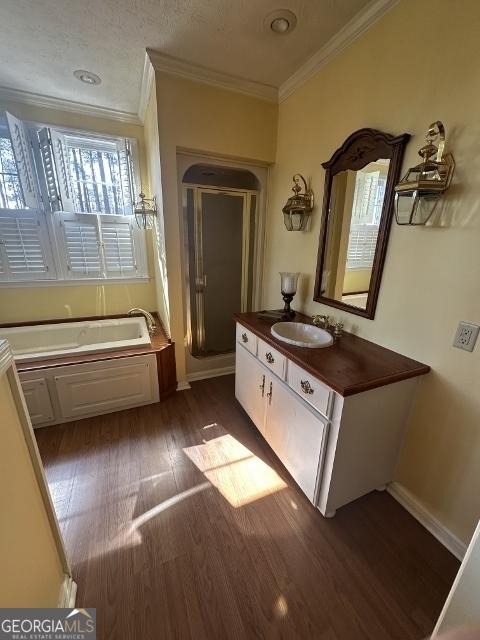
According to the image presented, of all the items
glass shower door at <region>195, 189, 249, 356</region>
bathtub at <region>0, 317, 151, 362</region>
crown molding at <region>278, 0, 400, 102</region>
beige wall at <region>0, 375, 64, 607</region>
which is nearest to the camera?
beige wall at <region>0, 375, 64, 607</region>

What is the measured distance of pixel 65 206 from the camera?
8.70 ft

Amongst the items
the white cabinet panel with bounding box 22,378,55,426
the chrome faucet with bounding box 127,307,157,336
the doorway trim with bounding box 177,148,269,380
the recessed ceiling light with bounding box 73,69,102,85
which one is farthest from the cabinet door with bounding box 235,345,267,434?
the recessed ceiling light with bounding box 73,69,102,85

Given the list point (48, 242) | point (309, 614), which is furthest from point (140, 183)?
point (309, 614)

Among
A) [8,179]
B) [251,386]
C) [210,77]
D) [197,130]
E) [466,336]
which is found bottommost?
[251,386]

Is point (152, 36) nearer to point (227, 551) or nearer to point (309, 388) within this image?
point (309, 388)

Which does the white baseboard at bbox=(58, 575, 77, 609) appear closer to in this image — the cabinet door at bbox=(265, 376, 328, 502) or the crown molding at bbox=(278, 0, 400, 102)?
the cabinet door at bbox=(265, 376, 328, 502)

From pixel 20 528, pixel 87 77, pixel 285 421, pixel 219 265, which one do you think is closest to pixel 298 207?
pixel 219 265

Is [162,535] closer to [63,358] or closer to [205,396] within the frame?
[205,396]

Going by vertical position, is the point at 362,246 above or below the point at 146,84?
below

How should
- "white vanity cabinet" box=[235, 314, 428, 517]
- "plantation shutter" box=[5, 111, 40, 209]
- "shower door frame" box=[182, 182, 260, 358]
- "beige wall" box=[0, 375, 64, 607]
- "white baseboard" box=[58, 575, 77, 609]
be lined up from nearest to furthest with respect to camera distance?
"beige wall" box=[0, 375, 64, 607]
"white baseboard" box=[58, 575, 77, 609]
"white vanity cabinet" box=[235, 314, 428, 517]
"plantation shutter" box=[5, 111, 40, 209]
"shower door frame" box=[182, 182, 260, 358]

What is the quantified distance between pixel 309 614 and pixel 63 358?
2.18 metres

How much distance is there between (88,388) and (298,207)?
221cm

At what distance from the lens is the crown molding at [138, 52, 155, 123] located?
182 centimetres

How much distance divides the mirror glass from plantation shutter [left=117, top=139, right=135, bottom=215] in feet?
7.33
